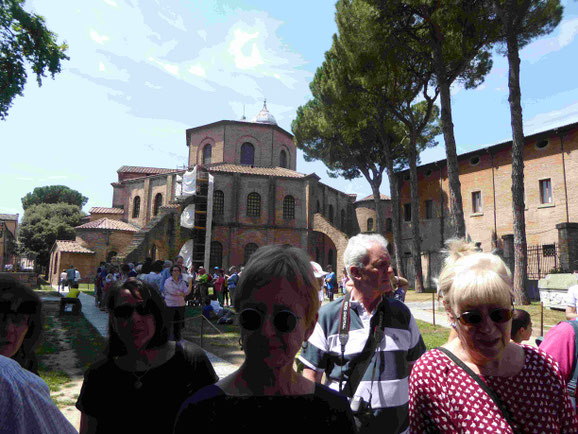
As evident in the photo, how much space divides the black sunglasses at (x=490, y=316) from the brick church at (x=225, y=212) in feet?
87.7

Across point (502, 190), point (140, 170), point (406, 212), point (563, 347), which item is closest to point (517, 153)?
point (502, 190)

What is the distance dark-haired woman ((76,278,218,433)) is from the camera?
183cm

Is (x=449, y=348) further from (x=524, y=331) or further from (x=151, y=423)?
(x=524, y=331)

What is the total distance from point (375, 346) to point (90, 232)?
34.7m

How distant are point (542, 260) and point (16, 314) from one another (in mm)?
25132

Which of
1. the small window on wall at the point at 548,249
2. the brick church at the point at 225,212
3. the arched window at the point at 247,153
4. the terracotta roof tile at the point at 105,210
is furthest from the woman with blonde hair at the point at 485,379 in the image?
the terracotta roof tile at the point at 105,210

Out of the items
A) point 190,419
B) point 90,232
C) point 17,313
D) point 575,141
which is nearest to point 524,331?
point 190,419

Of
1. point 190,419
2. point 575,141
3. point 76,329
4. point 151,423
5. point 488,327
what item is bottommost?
point 76,329

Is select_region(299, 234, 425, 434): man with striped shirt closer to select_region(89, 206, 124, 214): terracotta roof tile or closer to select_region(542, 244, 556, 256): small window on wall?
select_region(542, 244, 556, 256): small window on wall

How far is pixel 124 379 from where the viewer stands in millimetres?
1910

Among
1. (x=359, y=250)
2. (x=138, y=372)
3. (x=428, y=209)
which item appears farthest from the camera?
(x=428, y=209)

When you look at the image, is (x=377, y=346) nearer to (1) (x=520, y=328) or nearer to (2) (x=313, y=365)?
(2) (x=313, y=365)

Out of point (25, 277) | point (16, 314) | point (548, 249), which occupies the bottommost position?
point (25, 277)

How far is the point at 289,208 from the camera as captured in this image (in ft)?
107
